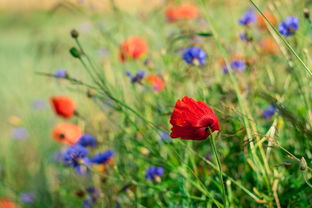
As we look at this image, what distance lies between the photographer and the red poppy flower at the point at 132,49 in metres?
1.44

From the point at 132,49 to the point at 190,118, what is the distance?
0.78m

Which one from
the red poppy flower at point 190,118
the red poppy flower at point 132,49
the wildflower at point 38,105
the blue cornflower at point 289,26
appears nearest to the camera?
the red poppy flower at point 190,118

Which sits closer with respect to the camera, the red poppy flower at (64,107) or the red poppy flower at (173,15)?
the red poppy flower at (64,107)

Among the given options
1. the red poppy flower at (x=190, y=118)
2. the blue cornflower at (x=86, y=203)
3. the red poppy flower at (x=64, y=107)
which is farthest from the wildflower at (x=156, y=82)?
the red poppy flower at (x=190, y=118)

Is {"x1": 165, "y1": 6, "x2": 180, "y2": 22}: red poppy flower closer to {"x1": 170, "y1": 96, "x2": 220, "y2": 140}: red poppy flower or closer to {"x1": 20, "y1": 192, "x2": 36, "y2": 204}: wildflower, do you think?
{"x1": 20, "y1": 192, "x2": 36, "y2": 204}: wildflower

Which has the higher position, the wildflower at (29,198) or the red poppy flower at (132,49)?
the red poppy flower at (132,49)

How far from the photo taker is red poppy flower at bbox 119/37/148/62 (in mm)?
1438

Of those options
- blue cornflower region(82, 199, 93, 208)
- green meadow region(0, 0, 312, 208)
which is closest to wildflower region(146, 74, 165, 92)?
green meadow region(0, 0, 312, 208)

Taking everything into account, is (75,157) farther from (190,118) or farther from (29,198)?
(29,198)

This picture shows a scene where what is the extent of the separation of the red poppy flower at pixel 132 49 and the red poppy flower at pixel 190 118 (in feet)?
2.32

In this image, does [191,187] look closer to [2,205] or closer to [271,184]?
[271,184]

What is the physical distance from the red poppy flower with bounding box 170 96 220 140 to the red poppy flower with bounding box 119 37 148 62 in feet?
2.32

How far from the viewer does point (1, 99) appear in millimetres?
3748

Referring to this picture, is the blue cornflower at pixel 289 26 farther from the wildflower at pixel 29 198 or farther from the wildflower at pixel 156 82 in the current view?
the wildflower at pixel 29 198
